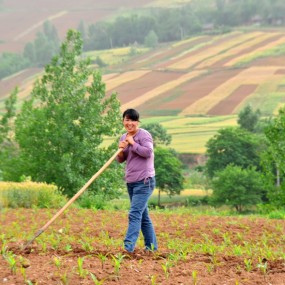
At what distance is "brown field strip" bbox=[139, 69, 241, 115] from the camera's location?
8731 centimetres

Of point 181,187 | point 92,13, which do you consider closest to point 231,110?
point 181,187

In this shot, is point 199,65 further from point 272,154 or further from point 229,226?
point 229,226

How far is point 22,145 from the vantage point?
33219 mm

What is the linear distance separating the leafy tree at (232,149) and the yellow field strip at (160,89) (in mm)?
18691

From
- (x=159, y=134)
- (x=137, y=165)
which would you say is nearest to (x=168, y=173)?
(x=159, y=134)

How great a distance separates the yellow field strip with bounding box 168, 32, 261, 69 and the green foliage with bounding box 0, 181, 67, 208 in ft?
290

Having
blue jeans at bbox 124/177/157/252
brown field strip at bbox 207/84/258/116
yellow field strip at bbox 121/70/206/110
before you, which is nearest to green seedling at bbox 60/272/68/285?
blue jeans at bbox 124/177/157/252

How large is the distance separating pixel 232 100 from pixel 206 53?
1124 inches

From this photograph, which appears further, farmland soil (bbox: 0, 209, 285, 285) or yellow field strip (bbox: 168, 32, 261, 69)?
yellow field strip (bbox: 168, 32, 261, 69)

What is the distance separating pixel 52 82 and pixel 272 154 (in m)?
12.5

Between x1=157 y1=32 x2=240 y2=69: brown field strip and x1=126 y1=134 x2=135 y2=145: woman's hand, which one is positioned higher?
x1=126 y1=134 x2=135 y2=145: woman's hand

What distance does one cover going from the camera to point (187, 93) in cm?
9112

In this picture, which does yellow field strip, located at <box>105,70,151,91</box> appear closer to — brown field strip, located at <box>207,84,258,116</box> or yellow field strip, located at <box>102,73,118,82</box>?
yellow field strip, located at <box>102,73,118,82</box>

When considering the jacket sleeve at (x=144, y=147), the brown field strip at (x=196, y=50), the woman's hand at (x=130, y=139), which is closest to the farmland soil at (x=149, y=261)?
the jacket sleeve at (x=144, y=147)
